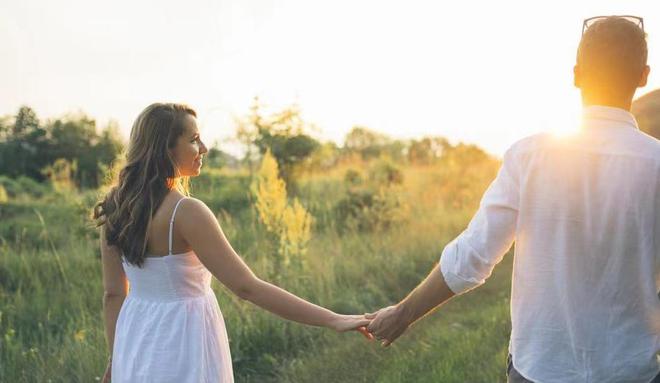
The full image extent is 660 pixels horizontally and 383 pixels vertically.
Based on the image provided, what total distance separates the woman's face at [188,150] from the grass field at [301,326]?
291 cm

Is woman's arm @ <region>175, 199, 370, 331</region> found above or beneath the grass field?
above

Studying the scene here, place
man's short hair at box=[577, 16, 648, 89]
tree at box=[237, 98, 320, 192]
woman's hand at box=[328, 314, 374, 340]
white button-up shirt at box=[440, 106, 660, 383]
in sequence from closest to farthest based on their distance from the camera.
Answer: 1. white button-up shirt at box=[440, 106, 660, 383]
2. man's short hair at box=[577, 16, 648, 89]
3. woman's hand at box=[328, 314, 374, 340]
4. tree at box=[237, 98, 320, 192]

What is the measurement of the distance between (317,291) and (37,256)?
13.2 ft

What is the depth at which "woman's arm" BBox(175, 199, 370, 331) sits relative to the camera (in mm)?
2979

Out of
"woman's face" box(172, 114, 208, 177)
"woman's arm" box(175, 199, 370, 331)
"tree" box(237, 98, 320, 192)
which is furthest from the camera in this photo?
"tree" box(237, 98, 320, 192)

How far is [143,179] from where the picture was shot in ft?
10.1

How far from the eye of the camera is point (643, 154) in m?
2.34

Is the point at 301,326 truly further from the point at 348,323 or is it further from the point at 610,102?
the point at 610,102

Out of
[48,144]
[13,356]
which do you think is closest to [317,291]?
[13,356]

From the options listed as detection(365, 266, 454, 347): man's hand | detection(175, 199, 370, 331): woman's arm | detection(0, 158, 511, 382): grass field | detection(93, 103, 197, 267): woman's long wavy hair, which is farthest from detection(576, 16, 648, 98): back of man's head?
detection(0, 158, 511, 382): grass field

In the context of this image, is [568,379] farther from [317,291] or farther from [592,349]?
[317,291]

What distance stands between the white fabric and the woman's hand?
0.54 m

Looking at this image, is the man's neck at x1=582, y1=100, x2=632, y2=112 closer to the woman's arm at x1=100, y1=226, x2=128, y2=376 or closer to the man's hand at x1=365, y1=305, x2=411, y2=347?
the man's hand at x1=365, y1=305, x2=411, y2=347

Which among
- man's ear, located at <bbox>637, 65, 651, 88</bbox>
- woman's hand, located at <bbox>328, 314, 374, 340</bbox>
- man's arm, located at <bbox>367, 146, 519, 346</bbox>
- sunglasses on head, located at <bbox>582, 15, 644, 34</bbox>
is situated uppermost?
sunglasses on head, located at <bbox>582, 15, 644, 34</bbox>
